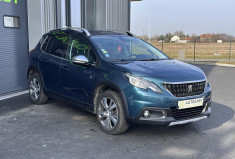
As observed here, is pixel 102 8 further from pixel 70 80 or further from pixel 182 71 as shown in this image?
pixel 182 71

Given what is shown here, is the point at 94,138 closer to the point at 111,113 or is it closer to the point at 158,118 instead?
the point at 111,113

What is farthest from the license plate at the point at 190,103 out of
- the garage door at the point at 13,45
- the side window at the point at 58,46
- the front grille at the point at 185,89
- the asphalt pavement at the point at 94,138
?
the garage door at the point at 13,45

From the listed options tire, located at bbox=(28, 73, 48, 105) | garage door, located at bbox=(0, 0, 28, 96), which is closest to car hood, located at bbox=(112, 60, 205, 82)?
tire, located at bbox=(28, 73, 48, 105)

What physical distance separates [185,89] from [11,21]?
19.2 ft

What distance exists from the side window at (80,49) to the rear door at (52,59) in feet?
0.71

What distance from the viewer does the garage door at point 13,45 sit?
7766 millimetres

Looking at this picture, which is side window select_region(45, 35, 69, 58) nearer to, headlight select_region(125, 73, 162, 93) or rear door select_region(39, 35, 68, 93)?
rear door select_region(39, 35, 68, 93)

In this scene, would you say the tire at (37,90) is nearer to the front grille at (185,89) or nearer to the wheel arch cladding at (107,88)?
the wheel arch cladding at (107,88)

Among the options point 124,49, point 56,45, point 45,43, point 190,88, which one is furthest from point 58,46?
point 190,88

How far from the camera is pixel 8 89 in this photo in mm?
8055

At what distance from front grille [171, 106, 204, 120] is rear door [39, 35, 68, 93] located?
2.58 m

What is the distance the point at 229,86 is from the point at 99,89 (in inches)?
253

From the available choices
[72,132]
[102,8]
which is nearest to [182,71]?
[72,132]

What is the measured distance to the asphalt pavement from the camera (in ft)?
12.6
